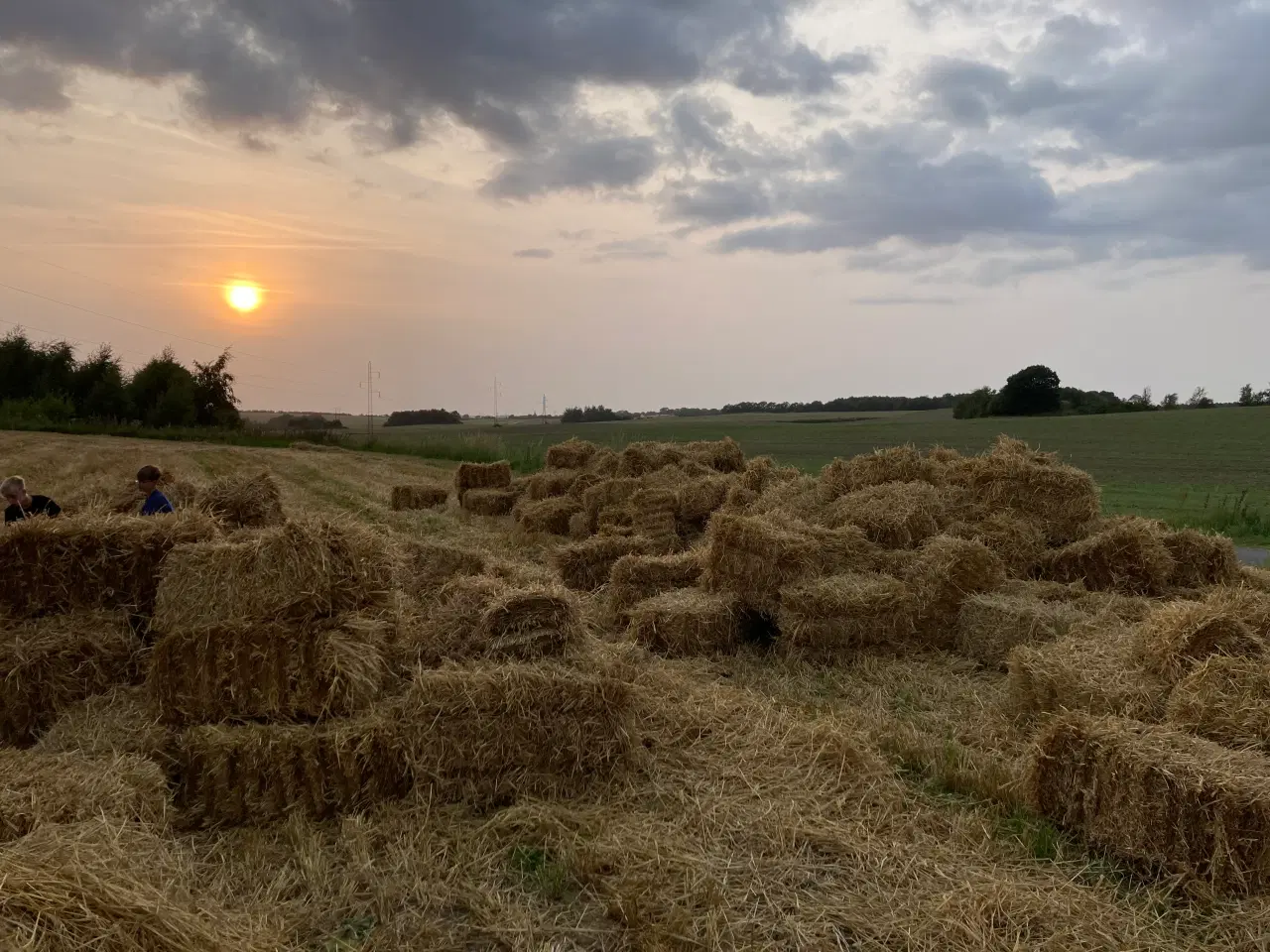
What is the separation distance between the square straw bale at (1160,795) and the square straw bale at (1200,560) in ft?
18.3

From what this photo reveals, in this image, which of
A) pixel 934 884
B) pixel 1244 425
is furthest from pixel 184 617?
pixel 1244 425

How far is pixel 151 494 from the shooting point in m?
8.79

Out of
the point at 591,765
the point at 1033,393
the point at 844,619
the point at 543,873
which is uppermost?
the point at 1033,393

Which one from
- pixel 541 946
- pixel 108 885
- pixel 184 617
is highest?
pixel 184 617

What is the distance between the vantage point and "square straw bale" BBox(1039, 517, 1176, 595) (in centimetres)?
900

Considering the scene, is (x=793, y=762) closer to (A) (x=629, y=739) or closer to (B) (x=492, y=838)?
(A) (x=629, y=739)

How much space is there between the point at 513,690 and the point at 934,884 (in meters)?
2.38

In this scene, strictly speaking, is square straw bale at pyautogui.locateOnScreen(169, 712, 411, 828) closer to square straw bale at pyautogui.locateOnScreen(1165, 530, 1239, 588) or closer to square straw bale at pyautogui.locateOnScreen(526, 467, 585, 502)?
square straw bale at pyautogui.locateOnScreen(1165, 530, 1239, 588)

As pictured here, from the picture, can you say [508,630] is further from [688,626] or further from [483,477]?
[483,477]

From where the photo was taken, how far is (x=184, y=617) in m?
5.37

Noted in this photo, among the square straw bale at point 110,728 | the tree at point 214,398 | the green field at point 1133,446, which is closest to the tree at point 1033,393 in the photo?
the green field at point 1133,446

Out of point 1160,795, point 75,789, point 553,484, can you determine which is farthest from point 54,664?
point 553,484

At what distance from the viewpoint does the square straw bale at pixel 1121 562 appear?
9000 millimetres

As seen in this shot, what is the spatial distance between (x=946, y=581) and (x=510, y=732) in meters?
4.69
